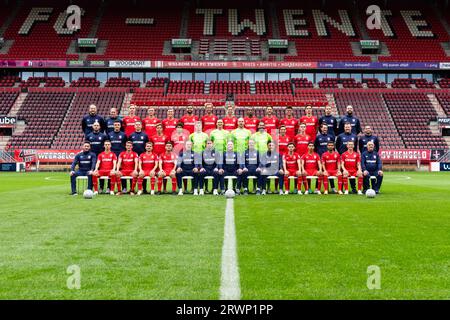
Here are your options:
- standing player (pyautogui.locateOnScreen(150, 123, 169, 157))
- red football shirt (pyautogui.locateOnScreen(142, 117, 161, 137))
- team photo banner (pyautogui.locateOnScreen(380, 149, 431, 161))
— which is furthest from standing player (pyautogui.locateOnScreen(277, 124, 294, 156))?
team photo banner (pyautogui.locateOnScreen(380, 149, 431, 161))

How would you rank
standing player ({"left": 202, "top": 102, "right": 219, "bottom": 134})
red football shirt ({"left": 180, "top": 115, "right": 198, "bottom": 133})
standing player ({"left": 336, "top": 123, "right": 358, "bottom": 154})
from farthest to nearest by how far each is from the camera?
red football shirt ({"left": 180, "top": 115, "right": 198, "bottom": 133}) < standing player ({"left": 202, "top": 102, "right": 219, "bottom": 134}) < standing player ({"left": 336, "top": 123, "right": 358, "bottom": 154})

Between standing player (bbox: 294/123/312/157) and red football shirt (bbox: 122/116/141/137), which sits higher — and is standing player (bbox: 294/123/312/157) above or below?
below

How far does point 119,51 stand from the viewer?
41562mm

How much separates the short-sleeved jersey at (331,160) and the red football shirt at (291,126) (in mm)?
1362

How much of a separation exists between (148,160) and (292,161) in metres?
4.10

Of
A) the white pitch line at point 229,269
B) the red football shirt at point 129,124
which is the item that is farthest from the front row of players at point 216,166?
the white pitch line at point 229,269

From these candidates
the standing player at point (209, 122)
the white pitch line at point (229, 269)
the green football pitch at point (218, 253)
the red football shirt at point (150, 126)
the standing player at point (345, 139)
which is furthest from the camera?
the red football shirt at point (150, 126)

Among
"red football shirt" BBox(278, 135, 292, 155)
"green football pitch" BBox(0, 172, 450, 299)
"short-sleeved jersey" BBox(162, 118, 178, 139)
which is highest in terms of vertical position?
"short-sleeved jersey" BBox(162, 118, 178, 139)

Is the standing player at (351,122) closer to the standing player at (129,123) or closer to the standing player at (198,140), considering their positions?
the standing player at (198,140)

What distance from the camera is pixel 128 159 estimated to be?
13.4 metres

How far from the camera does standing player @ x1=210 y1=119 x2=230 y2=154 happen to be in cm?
1323

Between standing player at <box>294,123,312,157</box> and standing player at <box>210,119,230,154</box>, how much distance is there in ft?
7.17

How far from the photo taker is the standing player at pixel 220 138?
13.2 metres

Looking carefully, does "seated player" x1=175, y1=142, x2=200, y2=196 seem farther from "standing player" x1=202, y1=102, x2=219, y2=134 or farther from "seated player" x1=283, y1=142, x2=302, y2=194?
"seated player" x1=283, y1=142, x2=302, y2=194
